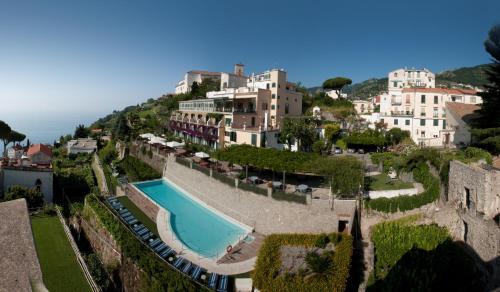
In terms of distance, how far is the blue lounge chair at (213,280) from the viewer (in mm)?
15164

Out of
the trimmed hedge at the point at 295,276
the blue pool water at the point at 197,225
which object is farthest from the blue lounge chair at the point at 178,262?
the trimmed hedge at the point at 295,276

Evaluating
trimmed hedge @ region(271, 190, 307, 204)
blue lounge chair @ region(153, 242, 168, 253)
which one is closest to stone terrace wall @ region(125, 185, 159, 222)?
A: blue lounge chair @ region(153, 242, 168, 253)

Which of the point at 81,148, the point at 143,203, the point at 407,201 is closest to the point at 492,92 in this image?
the point at 407,201

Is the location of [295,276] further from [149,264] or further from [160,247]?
[160,247]

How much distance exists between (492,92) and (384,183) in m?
9.37

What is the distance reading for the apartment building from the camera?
1446 inches

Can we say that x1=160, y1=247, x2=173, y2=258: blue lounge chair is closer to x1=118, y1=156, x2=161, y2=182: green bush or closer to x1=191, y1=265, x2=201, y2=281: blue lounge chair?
x1=191, y1=265, x2=201, y2=281: blue lounge chair

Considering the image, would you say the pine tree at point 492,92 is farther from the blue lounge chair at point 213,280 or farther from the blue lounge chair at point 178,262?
the blue lounge chair at point 178,262

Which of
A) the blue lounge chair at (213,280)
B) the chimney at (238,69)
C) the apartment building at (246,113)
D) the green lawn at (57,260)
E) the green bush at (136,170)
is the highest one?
the chimney at (238,69)

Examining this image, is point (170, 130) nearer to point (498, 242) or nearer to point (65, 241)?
point (65, 241)

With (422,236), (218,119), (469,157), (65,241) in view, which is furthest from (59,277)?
(218,119)

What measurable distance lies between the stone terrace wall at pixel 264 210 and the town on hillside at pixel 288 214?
89 mm

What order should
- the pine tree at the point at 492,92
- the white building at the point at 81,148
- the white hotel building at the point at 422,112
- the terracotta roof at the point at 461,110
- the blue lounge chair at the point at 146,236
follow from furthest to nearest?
the white building at the point at 81,148 < the white hotel building at the point at 422,112 < the terracotta roof at the point at 461,110 < the pine tree at the point at 492,92 < the blue lounge chair at the point at 146,236

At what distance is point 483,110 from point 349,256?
1539 centimetres
